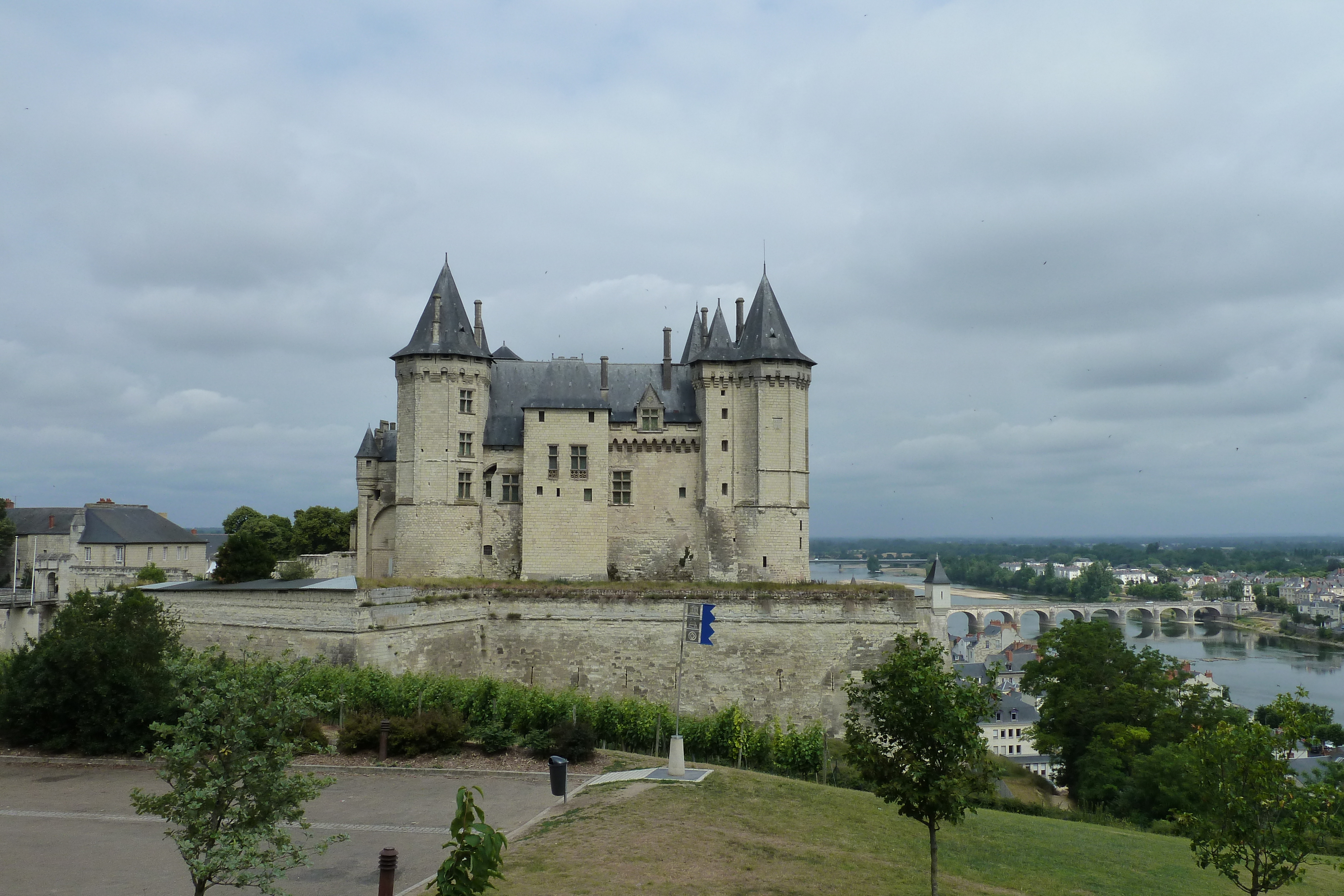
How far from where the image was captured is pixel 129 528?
5375cm

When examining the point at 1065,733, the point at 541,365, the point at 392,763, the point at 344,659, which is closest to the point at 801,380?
the point at 541,365

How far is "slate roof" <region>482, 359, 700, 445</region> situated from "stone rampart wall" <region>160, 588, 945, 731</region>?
8403 mm

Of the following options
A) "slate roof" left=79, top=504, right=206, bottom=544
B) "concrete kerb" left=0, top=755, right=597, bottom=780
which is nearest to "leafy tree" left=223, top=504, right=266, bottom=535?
"slate roof" left=79, top=504, right=206, bottom=544

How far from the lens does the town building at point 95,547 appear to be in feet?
151

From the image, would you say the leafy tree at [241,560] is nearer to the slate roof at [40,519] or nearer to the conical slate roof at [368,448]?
the conical slate roof at [368,448]

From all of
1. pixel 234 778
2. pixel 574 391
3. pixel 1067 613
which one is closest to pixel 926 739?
pixel 234 778

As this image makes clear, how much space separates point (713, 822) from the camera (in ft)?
47.4

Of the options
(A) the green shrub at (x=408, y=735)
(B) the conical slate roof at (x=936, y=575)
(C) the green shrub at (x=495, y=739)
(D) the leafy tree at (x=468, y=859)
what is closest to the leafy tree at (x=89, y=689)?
(A) the green shrub at (x=408, y=735)

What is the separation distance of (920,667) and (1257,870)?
4.89m

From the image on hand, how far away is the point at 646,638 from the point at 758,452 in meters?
9.14

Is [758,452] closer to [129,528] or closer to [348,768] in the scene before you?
[348,768]

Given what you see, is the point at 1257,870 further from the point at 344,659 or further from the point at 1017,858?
the point at 344,659

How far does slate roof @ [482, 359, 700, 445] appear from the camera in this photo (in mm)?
38469

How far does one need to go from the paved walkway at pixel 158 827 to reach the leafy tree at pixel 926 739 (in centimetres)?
598
